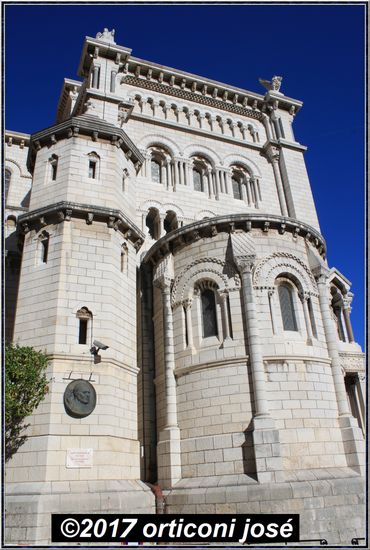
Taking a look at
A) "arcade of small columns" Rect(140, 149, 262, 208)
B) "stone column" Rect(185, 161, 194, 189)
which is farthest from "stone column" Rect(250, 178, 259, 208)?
"stone column" Rect(185, 161, 194, 189)

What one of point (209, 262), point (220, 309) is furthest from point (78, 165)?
point (220, 309)

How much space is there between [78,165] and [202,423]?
11982mm

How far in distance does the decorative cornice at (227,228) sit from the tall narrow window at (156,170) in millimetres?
7645

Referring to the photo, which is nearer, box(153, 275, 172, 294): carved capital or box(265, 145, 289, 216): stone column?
box(153, 275, 172, 294): carved capital

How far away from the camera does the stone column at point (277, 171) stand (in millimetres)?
29016

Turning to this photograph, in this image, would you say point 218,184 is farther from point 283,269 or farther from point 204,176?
point 283,269

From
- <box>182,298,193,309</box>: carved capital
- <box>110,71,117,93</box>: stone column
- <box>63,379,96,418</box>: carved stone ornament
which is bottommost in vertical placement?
<box>63,379,96,418</box>: carved stone ornament

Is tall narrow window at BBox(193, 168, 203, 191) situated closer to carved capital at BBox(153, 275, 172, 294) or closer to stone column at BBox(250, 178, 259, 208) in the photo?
stone column at BBox(250, 178, 259, 208)

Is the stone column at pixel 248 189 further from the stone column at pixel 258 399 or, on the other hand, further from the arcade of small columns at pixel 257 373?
the stone column at pixel 258 399

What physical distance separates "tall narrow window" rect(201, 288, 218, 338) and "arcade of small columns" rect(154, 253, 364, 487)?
0.64 metres

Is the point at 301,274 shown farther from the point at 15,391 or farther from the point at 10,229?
the point at 10,229

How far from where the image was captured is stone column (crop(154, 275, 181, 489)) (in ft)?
52.9

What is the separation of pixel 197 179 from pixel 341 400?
1662 cm

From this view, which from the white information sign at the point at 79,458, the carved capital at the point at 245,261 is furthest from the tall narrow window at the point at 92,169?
the white information sign at the point at 79,458
